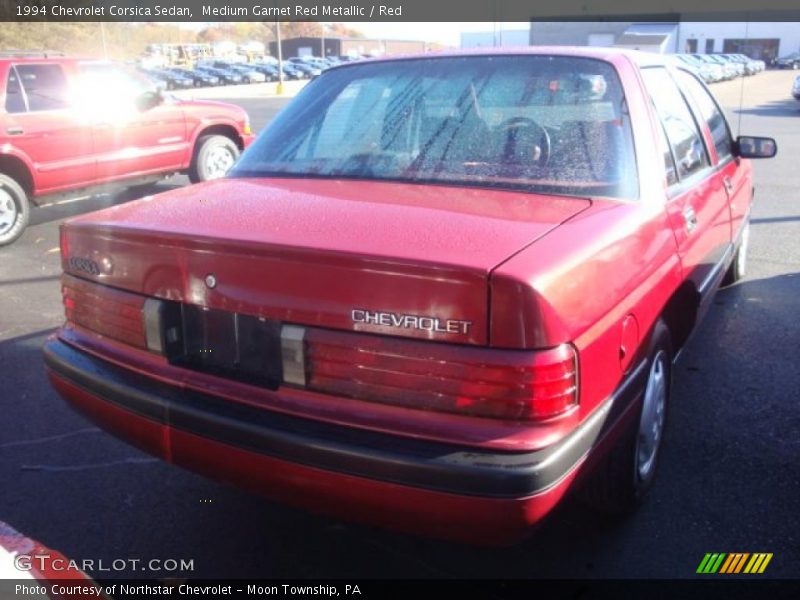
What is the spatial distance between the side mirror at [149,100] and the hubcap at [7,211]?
189cm

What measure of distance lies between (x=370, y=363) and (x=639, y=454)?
4.20 ft

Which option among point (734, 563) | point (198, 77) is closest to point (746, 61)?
point (198, 77)

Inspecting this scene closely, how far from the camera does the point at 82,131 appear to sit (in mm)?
8172

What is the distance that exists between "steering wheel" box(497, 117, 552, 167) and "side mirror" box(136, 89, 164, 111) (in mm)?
6820

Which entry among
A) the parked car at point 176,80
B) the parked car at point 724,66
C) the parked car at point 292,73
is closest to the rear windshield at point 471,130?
the parked car at point 724,66

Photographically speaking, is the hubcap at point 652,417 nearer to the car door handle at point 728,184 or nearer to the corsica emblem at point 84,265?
the car door handle at point 728,184

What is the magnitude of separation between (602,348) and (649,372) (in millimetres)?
575

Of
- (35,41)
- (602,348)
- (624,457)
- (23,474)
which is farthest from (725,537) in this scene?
(35,41)

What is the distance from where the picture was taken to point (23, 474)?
328 centimetres

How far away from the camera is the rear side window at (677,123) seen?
10.6ft

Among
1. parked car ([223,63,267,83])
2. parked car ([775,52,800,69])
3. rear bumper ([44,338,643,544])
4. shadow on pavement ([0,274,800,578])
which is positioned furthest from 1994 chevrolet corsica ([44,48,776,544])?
parked car ([775,52,800,69])

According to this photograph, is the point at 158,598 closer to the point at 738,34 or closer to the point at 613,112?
the point at 613,112

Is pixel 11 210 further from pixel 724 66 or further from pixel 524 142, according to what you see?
pixel 724 66

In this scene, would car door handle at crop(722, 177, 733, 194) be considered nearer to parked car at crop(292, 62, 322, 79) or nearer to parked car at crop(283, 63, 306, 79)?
parked car at crop(283, 63, 306, 79)
